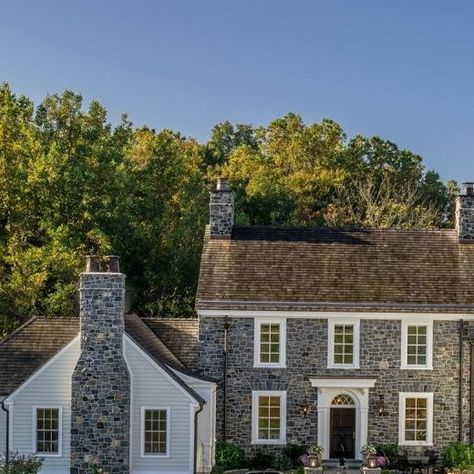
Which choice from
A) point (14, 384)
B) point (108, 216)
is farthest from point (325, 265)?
point (108, 216)

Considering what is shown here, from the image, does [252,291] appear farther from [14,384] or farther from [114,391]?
[14,384]

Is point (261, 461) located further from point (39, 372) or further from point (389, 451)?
point (39, 372)

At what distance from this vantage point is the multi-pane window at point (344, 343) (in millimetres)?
30266

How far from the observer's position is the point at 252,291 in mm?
30531

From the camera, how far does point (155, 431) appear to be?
2731 centimetres

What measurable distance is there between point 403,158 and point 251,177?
46.5ft

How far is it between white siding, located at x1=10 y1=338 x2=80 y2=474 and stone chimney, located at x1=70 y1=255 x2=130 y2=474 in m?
0.68

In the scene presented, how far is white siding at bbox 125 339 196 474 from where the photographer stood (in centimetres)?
2719

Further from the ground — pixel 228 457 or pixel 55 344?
pixel 55 344

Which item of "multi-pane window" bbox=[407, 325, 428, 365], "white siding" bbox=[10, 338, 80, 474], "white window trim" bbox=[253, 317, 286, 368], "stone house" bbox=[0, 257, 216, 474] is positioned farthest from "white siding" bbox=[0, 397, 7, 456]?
"multi-pane window" bbox=[407, 325, 428, 365]

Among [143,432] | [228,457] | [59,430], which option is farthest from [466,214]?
[59,430]

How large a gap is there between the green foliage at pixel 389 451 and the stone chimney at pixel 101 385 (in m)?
8.23

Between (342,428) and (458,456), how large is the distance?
369 cm

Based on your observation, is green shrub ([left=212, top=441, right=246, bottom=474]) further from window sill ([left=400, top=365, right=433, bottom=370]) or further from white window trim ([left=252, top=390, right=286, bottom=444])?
window sill ([left=400, top=365, right=433, bottom=370])
